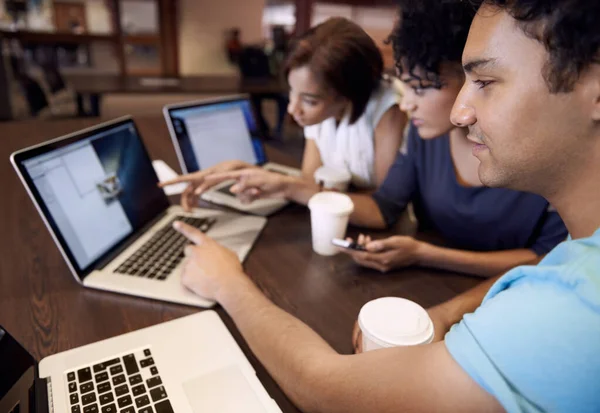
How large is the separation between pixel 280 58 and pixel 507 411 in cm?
453

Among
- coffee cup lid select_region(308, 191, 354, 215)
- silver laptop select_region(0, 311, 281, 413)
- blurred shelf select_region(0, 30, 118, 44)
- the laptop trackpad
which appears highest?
blurred shelf select_region(0, 30, 118, 44)

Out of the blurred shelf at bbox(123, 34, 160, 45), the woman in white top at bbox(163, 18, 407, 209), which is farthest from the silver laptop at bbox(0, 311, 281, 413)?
the blurred shelf at bbox(123, 34, 160, 45)

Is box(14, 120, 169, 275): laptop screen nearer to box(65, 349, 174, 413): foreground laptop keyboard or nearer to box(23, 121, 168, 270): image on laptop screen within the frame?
box(23, 121, 168, 270): image on laptop screen

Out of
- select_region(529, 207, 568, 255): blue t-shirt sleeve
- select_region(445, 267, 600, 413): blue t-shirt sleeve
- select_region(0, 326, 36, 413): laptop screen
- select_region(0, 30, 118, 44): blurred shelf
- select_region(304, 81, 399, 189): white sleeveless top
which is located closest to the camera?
select_region(445, 267, 600, 413): blue t-shirt sleeve

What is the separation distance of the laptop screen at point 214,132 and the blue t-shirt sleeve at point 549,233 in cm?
97

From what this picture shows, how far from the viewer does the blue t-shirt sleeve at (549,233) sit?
3.33ft

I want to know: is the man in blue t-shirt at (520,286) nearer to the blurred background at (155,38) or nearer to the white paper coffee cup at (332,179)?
the white paper coffee cup at (332,179)

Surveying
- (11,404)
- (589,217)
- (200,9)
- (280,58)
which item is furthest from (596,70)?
(200,9)

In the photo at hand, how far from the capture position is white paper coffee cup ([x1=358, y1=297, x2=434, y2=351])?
61cm

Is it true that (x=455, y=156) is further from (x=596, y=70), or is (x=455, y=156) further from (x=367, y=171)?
(x=596, y=70)

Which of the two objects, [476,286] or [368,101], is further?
[368,101]

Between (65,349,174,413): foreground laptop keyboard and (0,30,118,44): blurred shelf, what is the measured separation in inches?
222

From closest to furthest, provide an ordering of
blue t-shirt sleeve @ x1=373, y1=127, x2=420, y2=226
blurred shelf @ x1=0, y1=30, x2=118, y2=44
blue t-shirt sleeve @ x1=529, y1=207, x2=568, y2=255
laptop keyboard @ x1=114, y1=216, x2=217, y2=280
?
laptop keyboard @ x1=114, y1=216, x2=217, y2=280
blue t-shirt sleeve @ x1=529, y1=207, x2=568, y2=255
blue t-shirt sleeve @ x1=373, y1=127, x2=420, y2=226
blurred shelf @ x1=0, y1=30, x2=118, y2=44

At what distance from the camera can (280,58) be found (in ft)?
14.9
